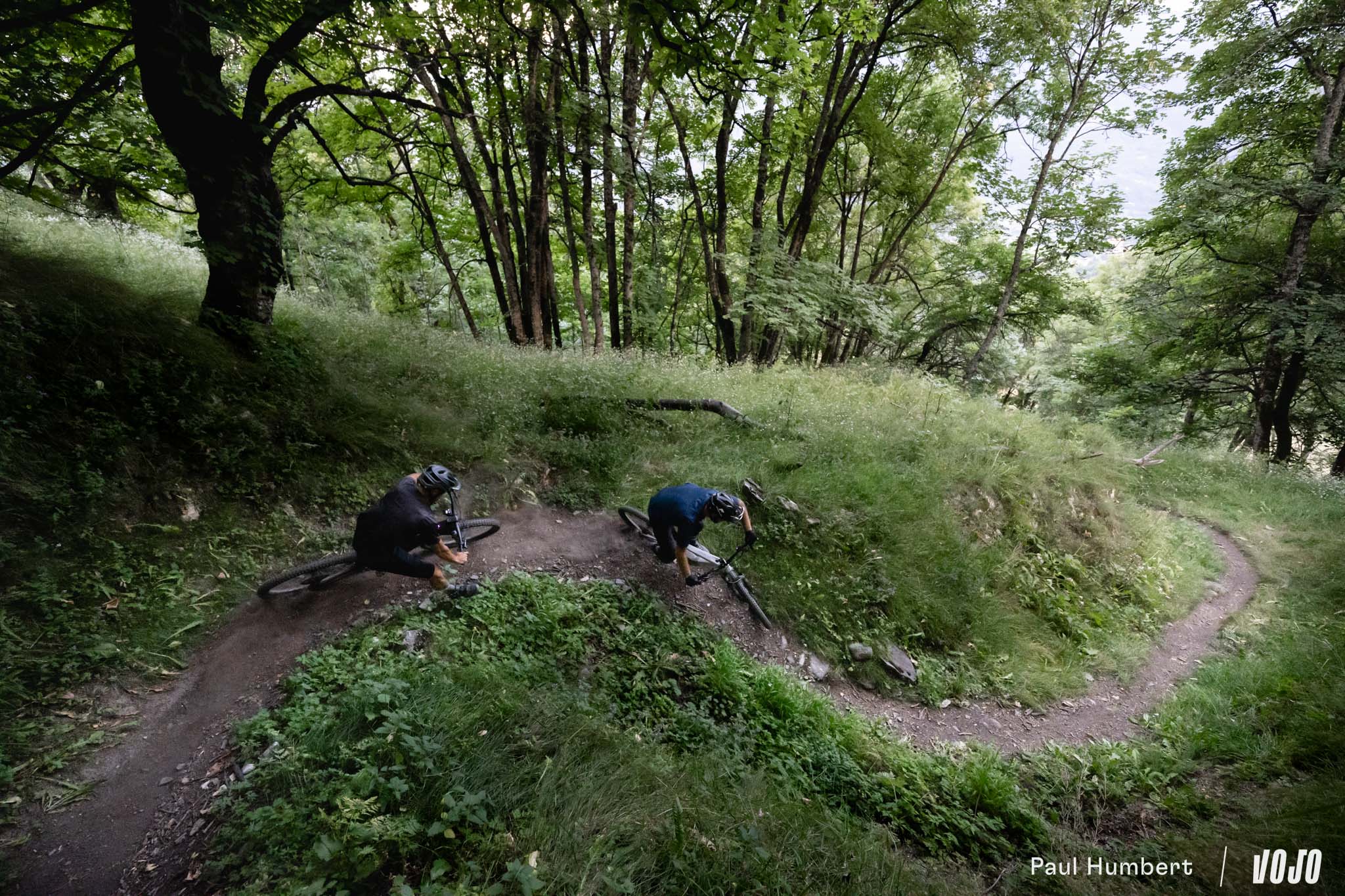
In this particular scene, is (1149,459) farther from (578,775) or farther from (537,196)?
(537,196)

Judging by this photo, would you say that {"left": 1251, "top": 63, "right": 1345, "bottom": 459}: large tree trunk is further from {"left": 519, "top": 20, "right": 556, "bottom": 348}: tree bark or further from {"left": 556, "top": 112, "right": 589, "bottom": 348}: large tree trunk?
{"left": 519, "top": 20, "right": 556, "bottom": 348}: tree bark

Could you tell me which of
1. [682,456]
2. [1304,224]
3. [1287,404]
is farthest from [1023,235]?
[682,456]

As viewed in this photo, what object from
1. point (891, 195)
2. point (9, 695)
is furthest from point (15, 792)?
point (891, 195)

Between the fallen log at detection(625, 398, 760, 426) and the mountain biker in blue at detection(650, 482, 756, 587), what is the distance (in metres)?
3.66

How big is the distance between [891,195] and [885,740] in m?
19.8

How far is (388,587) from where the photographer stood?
532cm

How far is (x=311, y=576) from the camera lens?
4.98m

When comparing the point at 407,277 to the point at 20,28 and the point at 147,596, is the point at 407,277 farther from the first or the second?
the point at 147,596

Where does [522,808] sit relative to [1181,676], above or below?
above

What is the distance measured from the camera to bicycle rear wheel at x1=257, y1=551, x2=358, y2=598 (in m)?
4.66

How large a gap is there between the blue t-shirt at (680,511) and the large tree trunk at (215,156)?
5817 millimetres

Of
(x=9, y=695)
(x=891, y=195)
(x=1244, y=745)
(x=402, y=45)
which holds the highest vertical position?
(x=891, y=195)

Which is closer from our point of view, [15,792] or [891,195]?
[15,792]

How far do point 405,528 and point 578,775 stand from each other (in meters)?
2.61
